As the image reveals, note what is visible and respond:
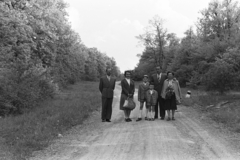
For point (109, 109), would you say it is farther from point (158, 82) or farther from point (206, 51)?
point (206, 51)

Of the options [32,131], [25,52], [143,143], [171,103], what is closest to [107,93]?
[171,103]

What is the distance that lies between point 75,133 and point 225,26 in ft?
109

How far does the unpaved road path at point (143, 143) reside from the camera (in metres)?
6.18

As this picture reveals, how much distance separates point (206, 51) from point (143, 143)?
71.6 feet

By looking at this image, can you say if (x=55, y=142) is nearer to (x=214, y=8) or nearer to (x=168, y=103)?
(x=168, y=103)

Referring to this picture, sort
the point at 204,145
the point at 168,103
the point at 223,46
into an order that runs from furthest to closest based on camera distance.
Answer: the point at 223,46 < the point at 168,103 < the point at 204,145

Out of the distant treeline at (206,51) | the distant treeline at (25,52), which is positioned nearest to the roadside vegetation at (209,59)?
the distant treeline at (206,51)

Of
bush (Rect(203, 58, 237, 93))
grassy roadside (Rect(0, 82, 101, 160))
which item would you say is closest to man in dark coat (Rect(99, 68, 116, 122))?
grassy roadside (Rect(0, 82, 101, 160))

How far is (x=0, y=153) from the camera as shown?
623 centimetres

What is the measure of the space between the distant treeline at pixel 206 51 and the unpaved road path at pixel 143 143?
10.00 meters

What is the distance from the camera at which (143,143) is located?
7.20 meters

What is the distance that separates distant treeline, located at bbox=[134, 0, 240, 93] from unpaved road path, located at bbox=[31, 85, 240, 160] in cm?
1000

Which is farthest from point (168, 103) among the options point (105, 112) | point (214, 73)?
point (214, 73)

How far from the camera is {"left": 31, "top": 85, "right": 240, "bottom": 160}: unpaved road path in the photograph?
6180 millimetres
